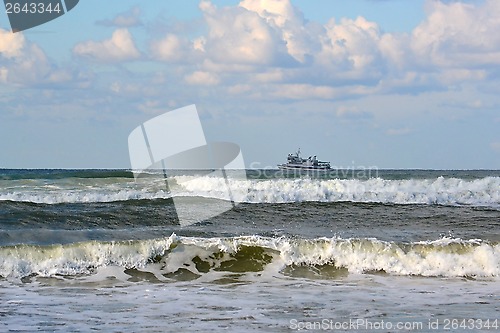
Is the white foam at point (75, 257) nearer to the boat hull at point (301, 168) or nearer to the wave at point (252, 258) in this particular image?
the wave at point (252, 258)

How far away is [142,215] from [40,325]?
12.4m

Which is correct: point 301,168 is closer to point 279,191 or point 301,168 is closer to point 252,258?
point 279,191

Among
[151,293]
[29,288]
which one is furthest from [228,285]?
[29,288]

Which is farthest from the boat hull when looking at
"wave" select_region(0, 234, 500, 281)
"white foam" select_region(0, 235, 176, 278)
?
"white foam" select_region(0, 235, 176, 278)

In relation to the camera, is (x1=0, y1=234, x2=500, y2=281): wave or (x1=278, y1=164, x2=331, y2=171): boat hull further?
(x1=278, y1=164, x2=331, y2=171): boat hull

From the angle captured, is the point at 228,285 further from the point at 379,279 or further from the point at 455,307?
the point at 455,307

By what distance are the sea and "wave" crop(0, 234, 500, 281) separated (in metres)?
0.03

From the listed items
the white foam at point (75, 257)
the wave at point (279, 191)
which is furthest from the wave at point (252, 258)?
the wave at point (279, 191)

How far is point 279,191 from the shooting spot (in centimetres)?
2855

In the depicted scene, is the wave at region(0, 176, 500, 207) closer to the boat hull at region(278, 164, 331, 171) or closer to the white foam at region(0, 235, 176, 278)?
the white foam at region(0, 235, 176, 278)

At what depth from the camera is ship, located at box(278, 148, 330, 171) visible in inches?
2303

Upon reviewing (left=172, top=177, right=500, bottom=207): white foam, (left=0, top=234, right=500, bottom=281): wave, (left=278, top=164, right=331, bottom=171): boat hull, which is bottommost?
(left=278, top=164, right=331, bottom=171): boat hull

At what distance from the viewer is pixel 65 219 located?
1905 cm

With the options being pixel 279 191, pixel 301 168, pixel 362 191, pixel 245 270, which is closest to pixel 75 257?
pixel 245 270
